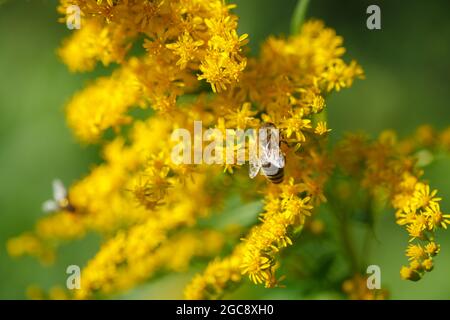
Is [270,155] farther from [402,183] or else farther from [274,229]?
[402,183]

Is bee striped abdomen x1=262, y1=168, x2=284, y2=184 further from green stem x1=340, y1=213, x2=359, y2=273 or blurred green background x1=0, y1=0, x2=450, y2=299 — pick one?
blurred green background x1=0, y1=0, x2=450, y2=299

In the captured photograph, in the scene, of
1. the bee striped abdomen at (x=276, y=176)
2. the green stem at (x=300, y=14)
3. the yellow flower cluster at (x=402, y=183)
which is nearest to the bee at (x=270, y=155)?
the bee striped abdomen at (x=276, y=176)

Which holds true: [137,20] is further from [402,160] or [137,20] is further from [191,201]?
[402,160]

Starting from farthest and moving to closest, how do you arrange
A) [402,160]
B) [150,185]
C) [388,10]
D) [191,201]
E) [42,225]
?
[388,10] → [42,225] → [191,201] → [402,160] → [150,185]

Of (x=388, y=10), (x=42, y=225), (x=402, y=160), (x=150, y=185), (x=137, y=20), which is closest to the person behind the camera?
(x=137, y=20)

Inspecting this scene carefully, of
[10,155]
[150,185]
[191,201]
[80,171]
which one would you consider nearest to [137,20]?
[150,185]

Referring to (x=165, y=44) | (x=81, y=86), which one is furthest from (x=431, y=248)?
(x=81, y=86)

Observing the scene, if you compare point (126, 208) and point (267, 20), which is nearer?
point (126, 208)
